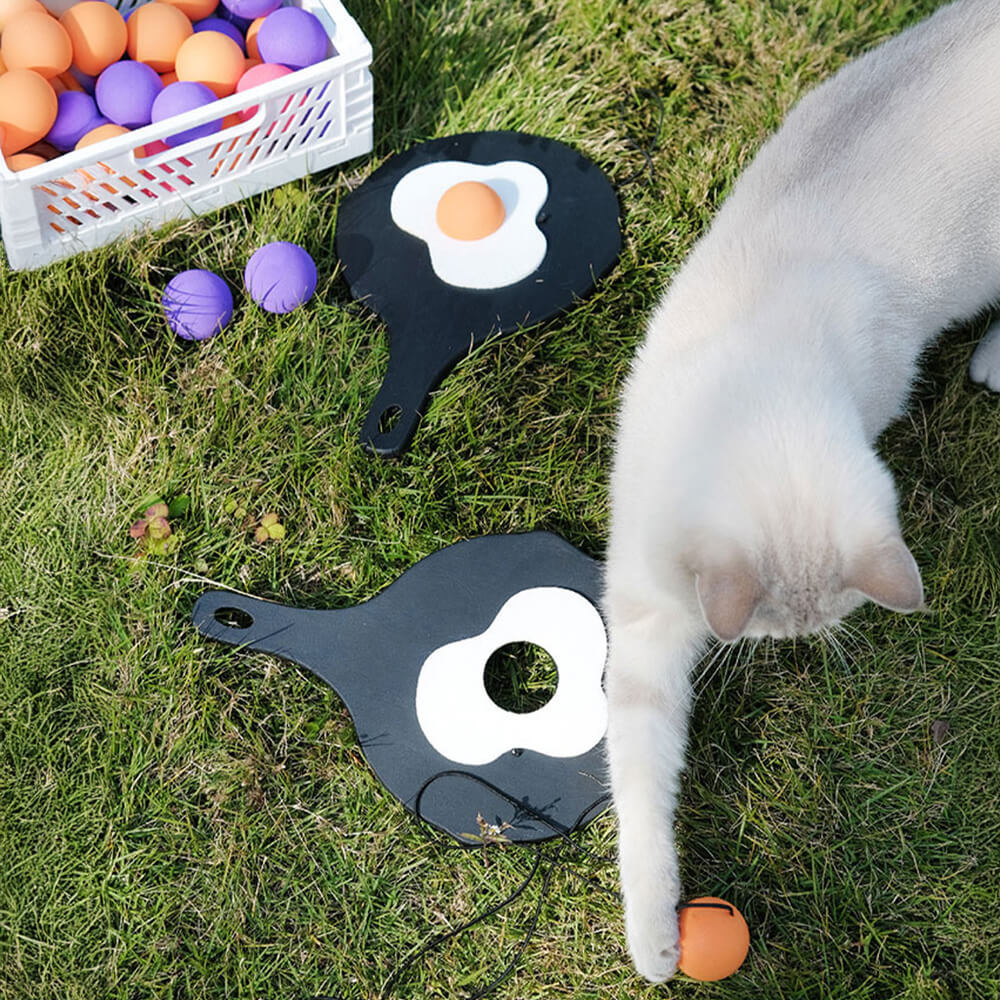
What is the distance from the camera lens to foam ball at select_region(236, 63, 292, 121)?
2.08 metres

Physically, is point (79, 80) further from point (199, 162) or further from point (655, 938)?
point (655, 938)

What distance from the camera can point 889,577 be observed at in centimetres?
136

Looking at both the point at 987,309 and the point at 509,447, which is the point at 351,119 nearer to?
the point at 509,447

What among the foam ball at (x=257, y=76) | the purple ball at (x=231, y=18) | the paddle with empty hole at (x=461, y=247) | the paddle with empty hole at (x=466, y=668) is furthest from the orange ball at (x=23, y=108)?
the paddle with empty hole at (x=466, y=668)

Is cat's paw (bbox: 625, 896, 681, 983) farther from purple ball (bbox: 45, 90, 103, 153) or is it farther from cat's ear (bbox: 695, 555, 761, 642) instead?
purple ball (bbox: 45, 90, 103, 153)

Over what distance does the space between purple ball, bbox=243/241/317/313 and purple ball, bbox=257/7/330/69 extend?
0.37 meters

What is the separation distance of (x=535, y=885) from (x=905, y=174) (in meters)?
1.26

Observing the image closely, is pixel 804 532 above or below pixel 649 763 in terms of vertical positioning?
above

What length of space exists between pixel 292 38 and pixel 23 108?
0.51 m

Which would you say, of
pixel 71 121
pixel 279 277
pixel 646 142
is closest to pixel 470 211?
pixel 279 277

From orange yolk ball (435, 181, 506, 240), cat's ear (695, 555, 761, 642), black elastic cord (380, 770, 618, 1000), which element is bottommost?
black elastic cord (380, 770, 618, 1000)

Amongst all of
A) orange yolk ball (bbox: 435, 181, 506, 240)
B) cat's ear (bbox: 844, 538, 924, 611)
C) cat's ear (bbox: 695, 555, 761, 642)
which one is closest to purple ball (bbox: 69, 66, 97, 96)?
orange yolk ball (bbox: 435, 181, 506, 240)

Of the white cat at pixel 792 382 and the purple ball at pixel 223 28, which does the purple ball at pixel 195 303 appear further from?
the white cat at pixel 792 382

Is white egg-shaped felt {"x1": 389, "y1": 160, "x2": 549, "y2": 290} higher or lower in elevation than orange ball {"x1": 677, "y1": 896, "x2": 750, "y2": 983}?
higher
